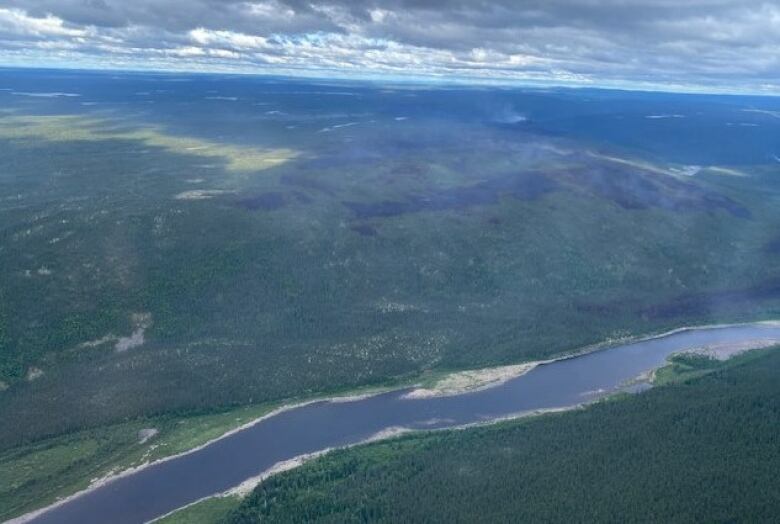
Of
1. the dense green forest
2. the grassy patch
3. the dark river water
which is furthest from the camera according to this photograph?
the dark river water

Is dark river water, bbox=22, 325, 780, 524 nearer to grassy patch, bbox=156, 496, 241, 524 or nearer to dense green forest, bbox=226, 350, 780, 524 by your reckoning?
grassy patch, bbox=156, 496, 241, 524

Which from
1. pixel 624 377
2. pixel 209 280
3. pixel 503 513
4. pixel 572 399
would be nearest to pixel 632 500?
pixel 503 513

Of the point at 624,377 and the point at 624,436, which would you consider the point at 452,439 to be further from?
the point at 624,377

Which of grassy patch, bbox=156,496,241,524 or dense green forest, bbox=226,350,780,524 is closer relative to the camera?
dense green forest, bbox=226,350,780,524

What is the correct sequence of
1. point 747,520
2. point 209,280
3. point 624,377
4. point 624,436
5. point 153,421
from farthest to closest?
point 209,280
point 624,377
point 153,421
point 624,436
point 747,520

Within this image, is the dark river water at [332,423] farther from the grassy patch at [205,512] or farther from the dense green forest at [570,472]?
the dense green forest at [570,472]

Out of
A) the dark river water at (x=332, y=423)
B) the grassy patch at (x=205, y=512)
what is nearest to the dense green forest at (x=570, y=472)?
the grassy patch at (x=205, y=512)

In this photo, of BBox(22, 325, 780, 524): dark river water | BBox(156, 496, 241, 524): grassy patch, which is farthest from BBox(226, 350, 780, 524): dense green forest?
BBox(22, 325, 780, 524): dark river water
